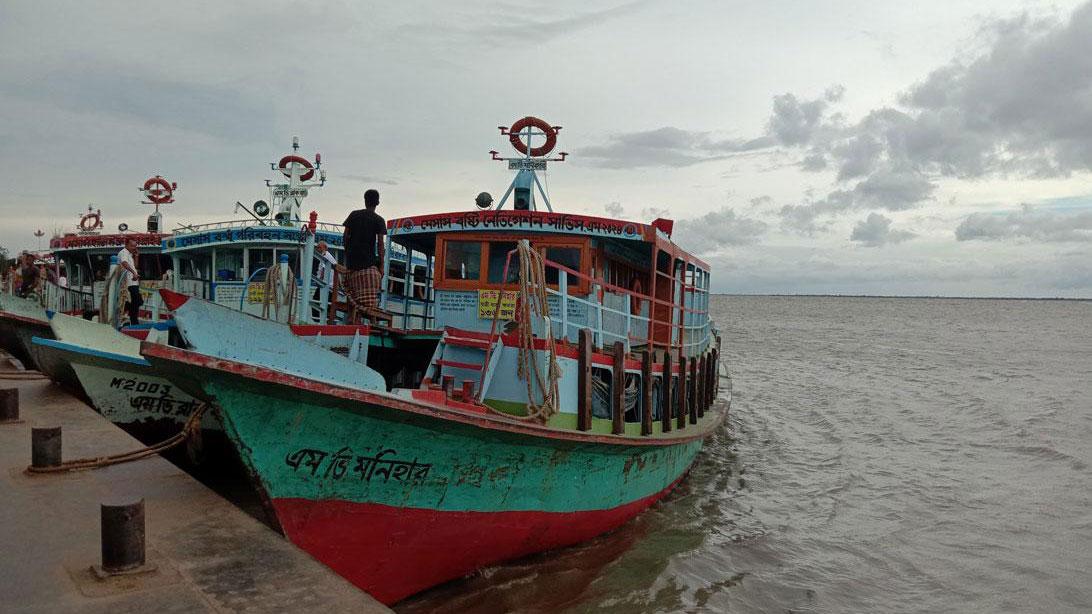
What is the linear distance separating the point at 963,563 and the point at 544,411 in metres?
6.38

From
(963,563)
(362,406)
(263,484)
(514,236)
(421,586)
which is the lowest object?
(963,563)

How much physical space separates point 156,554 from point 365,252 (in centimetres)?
465

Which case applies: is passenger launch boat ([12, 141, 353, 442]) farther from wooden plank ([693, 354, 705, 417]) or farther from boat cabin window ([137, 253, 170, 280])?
wooden plank ([693, 354, 705, 417])

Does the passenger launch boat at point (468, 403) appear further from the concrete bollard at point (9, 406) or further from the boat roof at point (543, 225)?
the concrete bollard at point (9, 406)

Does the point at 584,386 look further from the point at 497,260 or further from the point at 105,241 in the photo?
the point at 105,241

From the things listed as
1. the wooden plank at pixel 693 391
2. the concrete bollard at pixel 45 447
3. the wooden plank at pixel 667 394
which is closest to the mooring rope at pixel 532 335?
the wooden plank at pixel 667 394

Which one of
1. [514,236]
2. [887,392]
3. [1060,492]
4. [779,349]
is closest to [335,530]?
[514,236]

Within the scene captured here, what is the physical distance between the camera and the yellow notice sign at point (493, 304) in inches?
335

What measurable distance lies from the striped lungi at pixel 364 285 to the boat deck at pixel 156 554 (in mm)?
2894

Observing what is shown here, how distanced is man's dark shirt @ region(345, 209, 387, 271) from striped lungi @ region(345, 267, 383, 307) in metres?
0.11

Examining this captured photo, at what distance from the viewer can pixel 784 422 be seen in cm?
1894

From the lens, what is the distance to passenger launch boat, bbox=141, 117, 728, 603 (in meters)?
4.95

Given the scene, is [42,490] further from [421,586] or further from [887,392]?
[887,392]

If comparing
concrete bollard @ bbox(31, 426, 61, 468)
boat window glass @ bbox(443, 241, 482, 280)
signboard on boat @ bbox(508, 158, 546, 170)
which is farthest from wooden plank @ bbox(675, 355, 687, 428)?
concrete bollard @ bbox(31, 426, 61, 468)
